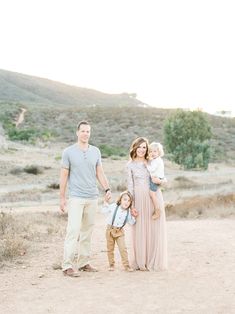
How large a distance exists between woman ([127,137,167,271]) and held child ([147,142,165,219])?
7cm

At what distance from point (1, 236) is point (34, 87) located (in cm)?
12347

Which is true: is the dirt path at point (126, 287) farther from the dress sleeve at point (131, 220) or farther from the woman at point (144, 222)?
the dress sleeve at point (131, 220)

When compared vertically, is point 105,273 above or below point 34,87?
below

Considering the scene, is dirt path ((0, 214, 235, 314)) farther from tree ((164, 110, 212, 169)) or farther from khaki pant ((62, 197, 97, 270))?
tree ((164, 110, 212, 169))

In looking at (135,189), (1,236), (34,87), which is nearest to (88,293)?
(135,189)

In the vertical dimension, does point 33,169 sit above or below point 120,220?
below

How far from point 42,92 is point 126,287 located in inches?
4987

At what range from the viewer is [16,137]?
59.6m

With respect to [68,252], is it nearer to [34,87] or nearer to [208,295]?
[208,295]

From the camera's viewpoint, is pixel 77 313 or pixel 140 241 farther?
pixel 140 241

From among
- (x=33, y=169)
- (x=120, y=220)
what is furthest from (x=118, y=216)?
(x=33, y=169)

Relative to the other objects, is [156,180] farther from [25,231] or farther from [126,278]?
[25,231]

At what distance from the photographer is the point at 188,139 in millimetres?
43000

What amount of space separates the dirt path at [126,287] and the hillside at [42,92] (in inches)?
4030
